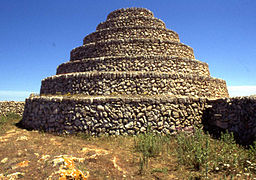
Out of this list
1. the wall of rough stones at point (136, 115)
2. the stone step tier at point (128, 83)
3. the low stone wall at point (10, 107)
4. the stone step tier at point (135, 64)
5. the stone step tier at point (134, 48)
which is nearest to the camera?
the wall of rough stones at point (136, 115)

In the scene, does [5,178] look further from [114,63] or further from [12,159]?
[114,63]

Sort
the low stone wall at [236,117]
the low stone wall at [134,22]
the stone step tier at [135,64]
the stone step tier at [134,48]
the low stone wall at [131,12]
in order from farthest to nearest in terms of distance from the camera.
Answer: the low stone wall at [131,12] < the low stone wall at [134,22] < the stone step tier at [134,48] < the stone step tier at [135,64] < the low stone wall at [236,117]

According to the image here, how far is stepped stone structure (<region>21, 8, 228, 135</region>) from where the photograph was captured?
809 centimetres

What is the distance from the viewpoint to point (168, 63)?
11414 mm

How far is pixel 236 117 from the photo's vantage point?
7.69 meters

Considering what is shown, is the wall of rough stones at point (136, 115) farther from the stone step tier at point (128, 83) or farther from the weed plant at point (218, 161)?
the weed plant at point (218, 161)

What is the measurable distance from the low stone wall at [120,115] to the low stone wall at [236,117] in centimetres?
105

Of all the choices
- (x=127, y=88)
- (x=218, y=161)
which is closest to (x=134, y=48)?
(x=127, y=88)

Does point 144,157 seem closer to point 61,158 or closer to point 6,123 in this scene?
point 61,158

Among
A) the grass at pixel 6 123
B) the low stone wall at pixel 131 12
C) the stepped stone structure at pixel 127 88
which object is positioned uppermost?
the low stone wall at pixel 131 12

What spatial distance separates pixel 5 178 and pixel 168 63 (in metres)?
10.5

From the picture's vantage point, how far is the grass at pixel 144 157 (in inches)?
186

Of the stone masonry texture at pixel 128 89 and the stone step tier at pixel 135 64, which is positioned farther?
the stone step tier at pixel 135 64

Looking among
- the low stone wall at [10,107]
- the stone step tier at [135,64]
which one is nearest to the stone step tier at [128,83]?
the stone step tier at [135,64]
